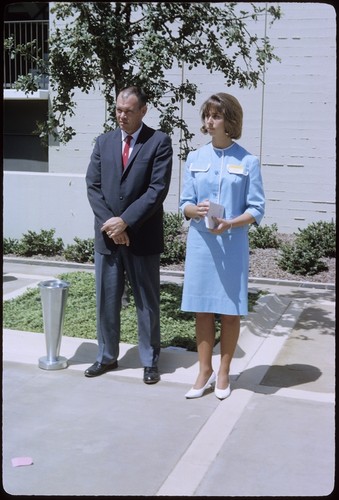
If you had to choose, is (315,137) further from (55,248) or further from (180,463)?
(180,463)

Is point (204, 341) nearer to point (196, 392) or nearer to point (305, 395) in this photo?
point (196, 392)

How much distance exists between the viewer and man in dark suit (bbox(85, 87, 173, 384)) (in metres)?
5.12

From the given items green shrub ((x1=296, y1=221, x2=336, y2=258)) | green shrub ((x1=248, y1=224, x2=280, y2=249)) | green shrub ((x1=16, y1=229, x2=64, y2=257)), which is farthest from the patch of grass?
green shrub ((x1=248, y1=224, x2=280, y2=249))

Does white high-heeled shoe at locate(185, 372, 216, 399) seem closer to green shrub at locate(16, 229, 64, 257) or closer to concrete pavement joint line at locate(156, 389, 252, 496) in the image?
concrete pavement joint line at locate(156, 389, 252, 496)

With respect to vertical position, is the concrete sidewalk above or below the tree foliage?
below

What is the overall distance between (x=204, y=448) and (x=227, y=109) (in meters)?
2.23

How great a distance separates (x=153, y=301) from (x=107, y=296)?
0.36 m

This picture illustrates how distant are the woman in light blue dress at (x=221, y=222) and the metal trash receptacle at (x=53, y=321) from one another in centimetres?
117

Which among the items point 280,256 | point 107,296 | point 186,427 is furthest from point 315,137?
point 186,427

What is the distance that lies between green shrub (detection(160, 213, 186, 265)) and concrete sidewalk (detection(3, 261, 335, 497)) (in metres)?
4.01

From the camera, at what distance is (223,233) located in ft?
15.8

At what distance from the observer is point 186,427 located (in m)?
4.41

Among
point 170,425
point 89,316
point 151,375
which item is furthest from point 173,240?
point 170,425

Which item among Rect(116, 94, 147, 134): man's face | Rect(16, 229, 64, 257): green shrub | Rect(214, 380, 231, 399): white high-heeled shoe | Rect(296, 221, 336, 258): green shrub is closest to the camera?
Rect(214, 380, 231, 399): white high-heeled shoe
